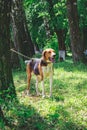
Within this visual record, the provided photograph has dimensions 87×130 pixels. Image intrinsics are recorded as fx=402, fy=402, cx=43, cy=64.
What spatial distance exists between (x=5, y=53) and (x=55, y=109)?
6.19ft

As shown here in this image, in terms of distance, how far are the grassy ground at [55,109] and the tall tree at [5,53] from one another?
1.64ft

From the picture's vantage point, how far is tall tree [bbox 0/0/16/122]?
9648 millimetres

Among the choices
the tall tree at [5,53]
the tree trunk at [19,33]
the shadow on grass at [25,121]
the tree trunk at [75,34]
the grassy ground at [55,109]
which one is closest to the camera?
the shadow on grass at [25,121]

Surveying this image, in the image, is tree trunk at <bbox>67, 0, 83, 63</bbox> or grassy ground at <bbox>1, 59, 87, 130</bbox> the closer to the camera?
grassy ground at <bbox>1, 59, 87, 130</bbox>

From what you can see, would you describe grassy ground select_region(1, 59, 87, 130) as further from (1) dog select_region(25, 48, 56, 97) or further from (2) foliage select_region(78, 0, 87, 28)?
(2) foliage select_region(78, 0, 87, 28)

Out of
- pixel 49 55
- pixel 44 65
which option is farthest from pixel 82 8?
pixel 49 55

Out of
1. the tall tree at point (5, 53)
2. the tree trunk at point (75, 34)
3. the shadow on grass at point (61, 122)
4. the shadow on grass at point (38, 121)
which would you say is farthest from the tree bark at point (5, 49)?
the tree trunk at point (75, 34)

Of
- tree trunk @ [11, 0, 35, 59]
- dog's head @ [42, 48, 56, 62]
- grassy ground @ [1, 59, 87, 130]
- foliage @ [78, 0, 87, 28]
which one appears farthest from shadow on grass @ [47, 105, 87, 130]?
foliage @ [78, 0, 87, 28]

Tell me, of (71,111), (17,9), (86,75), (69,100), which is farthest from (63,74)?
(17,9)

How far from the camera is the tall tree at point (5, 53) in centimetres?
965

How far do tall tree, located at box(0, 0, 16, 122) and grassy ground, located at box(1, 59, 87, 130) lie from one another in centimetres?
50

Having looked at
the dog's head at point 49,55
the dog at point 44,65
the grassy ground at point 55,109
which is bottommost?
the grassy ground at point 55,109

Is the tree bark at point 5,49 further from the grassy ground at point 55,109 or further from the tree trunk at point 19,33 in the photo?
the tree trunk at point 19,33

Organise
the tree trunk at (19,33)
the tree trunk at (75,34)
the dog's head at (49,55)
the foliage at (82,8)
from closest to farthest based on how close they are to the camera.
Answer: the dog's head at (49,55) → the tree trunk at (75,34) → the tree trunk at (19,33) → the foliage at (82,8)
